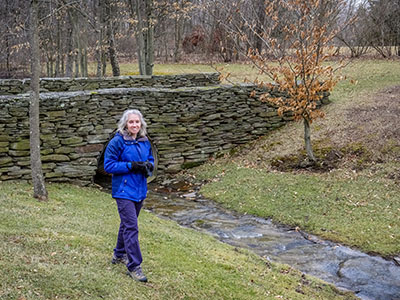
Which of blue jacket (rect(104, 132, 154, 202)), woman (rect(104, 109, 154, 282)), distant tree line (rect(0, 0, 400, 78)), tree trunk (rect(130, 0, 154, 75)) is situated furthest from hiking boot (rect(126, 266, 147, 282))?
tree trunk (rect(130, 0, 154, 75))

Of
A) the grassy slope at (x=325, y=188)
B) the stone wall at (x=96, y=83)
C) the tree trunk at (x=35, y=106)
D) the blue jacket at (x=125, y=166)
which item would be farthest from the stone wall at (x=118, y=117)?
the blue jacket at (x=125, y=166)

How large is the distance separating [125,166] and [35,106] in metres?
4.50

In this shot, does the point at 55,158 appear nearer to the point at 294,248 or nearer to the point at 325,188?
the point at 294,248

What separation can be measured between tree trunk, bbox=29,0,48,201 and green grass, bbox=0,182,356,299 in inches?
19.9

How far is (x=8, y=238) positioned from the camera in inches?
227

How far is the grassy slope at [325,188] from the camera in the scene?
8.59 meters

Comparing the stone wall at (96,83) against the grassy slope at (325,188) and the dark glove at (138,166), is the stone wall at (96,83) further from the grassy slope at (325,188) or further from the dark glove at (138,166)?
the dark glove at (138,166)

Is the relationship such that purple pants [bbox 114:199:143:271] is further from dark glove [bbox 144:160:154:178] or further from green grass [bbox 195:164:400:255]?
green grass [bbox 195:164:400:255]

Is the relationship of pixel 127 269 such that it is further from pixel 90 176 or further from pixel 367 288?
pixel 90 176

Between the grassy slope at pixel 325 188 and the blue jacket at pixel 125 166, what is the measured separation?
4.70 m

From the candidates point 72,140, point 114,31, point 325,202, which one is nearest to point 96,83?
point 72,140

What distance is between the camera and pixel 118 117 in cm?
1242

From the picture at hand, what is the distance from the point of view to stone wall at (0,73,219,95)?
610 inches

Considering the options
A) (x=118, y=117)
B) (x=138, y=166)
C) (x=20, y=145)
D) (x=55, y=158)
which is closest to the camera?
(x=138, y=166)
